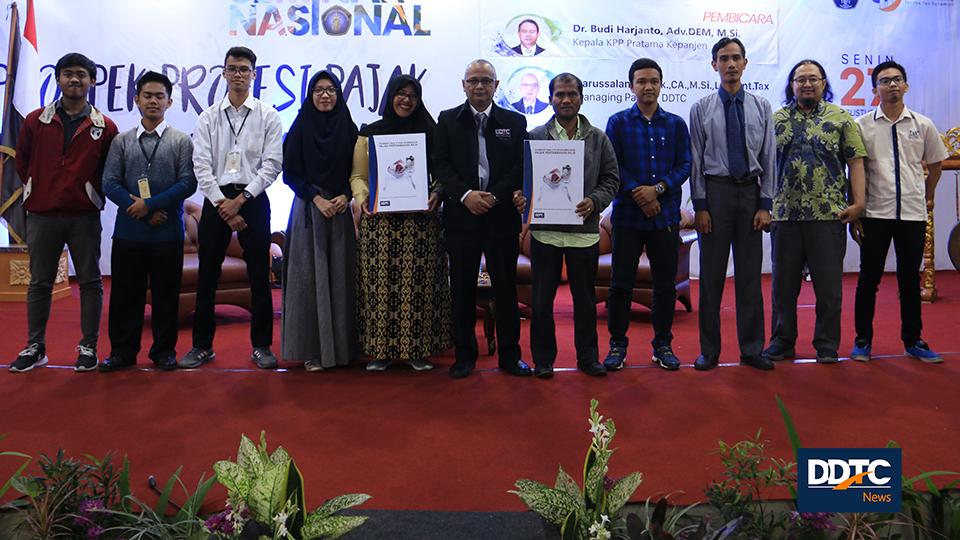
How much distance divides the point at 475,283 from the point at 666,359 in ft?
3.17

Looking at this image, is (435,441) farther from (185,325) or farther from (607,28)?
(607,28)

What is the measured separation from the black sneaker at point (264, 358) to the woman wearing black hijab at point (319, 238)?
4.6 inches

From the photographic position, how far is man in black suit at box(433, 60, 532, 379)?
10.4 feet

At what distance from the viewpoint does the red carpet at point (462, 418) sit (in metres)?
2.12

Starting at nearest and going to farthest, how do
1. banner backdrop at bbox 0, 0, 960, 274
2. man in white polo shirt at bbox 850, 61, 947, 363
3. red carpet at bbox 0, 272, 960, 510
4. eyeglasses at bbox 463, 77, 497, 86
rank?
red carpet at bbox 0, 272, 960, 510
eyeglasses at bbox 463, 77, 497, 86
man in white polo shirt at bbox 850, 61, 947, 363
banner backdrop at bbox 0, 0, 960, 274

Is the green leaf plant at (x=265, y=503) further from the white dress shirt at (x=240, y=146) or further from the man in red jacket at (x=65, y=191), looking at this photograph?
the man in red jacket at (x=65, y=191)

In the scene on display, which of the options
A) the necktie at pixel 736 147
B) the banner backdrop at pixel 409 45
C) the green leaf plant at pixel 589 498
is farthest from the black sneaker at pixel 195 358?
the banner backdrop at pixel 409 45

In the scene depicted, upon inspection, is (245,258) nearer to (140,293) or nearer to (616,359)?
(140,293)

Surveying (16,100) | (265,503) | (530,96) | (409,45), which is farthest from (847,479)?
(16,100)

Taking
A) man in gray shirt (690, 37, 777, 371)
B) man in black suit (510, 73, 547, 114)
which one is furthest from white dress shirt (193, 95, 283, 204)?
man in black suit (510, 73, 547, 114)

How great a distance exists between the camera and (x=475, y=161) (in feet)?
10.4

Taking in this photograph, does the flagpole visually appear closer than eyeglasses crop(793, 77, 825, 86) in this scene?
No

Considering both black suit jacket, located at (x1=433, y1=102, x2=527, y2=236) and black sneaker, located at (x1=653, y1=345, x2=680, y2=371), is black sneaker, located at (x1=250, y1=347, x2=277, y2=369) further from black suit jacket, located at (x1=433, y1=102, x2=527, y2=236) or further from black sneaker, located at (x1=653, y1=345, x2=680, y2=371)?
black sneaker, located at (x1=653, y1=345, x2=680, y2=371)

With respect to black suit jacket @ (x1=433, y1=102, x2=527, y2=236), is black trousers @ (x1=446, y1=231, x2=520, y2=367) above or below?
below
